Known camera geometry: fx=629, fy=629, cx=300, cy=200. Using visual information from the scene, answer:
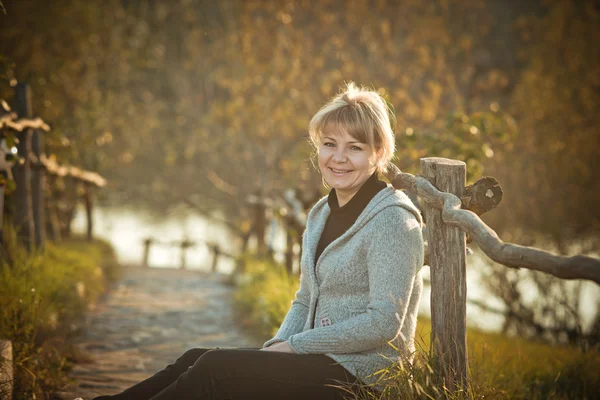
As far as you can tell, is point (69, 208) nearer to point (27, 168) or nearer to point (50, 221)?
point (50, 221)

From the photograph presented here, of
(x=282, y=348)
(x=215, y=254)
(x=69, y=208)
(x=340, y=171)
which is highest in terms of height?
(x=69, y=208)

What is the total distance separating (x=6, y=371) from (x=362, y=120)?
Answer: 7.39 ft

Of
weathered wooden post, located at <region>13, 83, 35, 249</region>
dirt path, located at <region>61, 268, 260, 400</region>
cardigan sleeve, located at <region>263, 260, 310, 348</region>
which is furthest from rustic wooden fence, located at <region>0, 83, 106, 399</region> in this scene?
cardigan sleeve, located at <region>263, 260, 310, 348</region>

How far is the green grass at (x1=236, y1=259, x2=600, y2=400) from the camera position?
→ 2.67m

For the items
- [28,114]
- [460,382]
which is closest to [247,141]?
[28,114]

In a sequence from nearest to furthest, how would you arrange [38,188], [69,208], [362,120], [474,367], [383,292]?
[383,292] < [362,120] < [474,367] < [38,188] < [69,208]

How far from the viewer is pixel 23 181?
646cm

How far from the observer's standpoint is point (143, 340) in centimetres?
534

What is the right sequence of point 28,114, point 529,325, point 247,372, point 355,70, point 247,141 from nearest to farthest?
point 247,372, point 28,114, point 529,325, point 355,70, point 247,141

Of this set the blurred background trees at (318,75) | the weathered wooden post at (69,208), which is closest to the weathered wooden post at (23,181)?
the blurred background trees at (318,75)

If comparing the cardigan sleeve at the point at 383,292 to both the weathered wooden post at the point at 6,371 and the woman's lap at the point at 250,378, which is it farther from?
the weathered wooden post at the point at 6,371

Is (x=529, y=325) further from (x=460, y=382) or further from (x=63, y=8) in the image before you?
(x=63, y=8)

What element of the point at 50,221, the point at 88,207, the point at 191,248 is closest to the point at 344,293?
the point at 50,221

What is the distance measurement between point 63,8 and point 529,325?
11.1 meters
